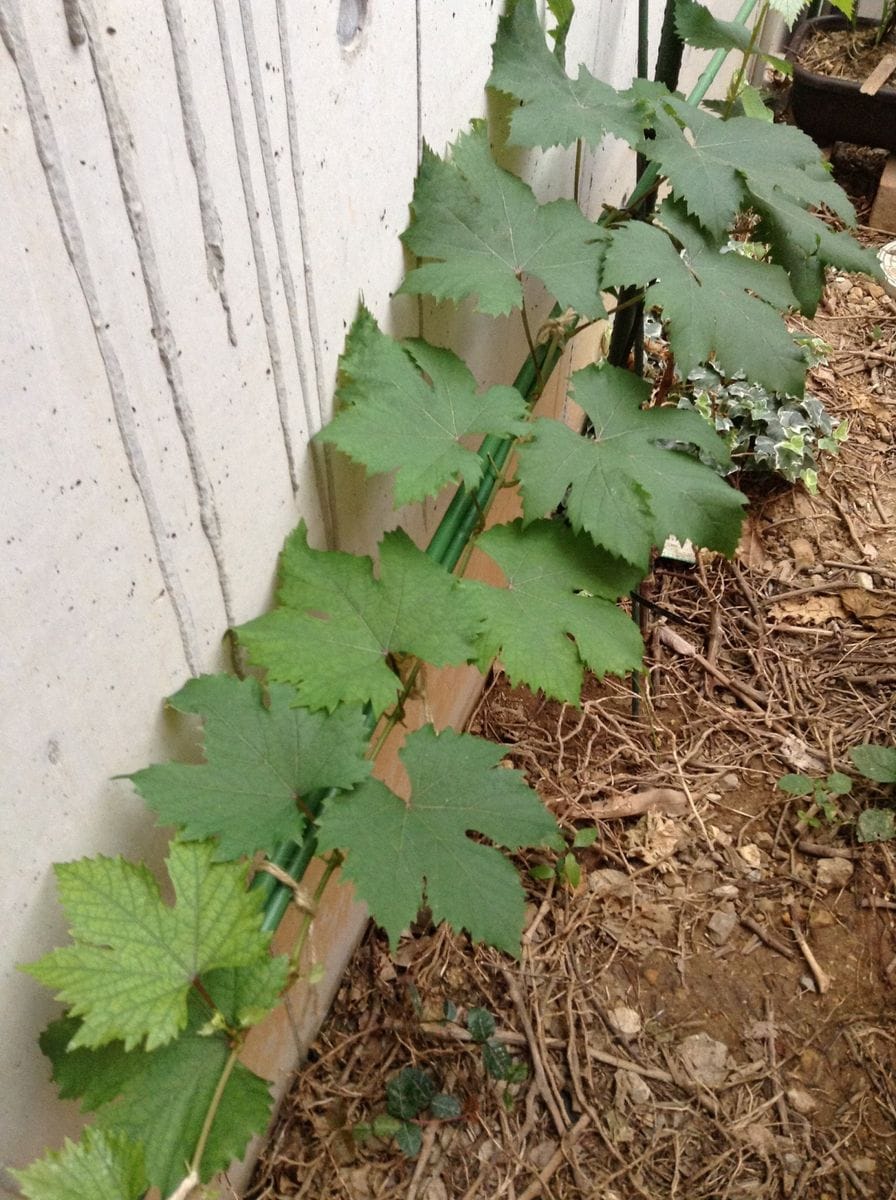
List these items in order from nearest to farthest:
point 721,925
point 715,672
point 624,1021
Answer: point 624,1021 → point 721,925 → point 715,672

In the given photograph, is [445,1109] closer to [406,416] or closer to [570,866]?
[570,866]

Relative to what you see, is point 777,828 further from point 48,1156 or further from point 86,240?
point 86,240

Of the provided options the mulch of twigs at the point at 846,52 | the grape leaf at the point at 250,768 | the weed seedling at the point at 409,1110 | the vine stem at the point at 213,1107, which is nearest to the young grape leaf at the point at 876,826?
the weed seedling at the point at 409,1110

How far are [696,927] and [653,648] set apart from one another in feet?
2.00

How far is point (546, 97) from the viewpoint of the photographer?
1.07m

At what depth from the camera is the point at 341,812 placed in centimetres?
83

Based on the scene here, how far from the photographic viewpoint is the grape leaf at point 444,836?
0.81m

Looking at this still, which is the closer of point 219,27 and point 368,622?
point 219,27

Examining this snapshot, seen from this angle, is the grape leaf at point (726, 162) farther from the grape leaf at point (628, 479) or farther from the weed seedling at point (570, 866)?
the weed seedling at point (570, 866)

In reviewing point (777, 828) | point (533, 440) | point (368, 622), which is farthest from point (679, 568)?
point (368, 622)

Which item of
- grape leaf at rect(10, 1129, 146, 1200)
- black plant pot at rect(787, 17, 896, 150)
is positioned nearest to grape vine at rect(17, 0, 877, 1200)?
grape leaf at rect(10, 1129, 146, 1200)

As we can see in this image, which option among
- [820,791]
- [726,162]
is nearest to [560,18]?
[726,162]

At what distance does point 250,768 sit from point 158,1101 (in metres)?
0.28

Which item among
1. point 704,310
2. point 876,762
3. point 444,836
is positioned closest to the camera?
point 444,836
